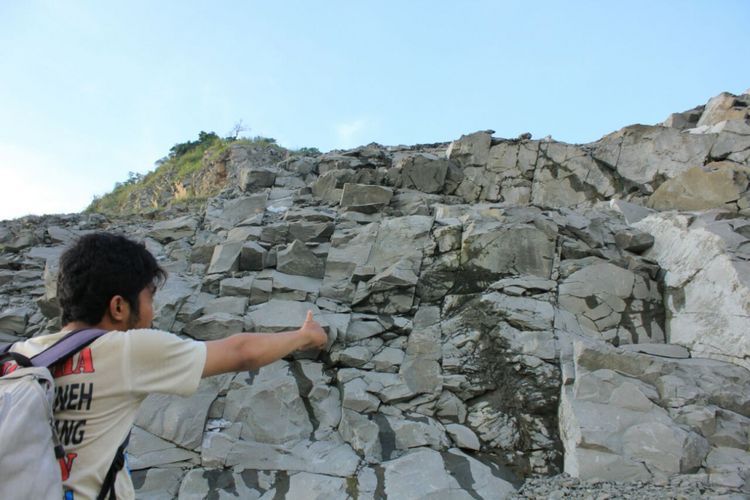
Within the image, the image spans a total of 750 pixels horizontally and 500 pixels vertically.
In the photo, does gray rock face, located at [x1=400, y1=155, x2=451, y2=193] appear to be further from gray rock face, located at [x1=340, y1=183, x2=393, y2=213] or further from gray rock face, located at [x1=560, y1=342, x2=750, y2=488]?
gray rock face, located at [x1=560, y1=342, x2=750, y2=488]

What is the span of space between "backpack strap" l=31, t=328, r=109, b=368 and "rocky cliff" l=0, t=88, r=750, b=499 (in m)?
3.43

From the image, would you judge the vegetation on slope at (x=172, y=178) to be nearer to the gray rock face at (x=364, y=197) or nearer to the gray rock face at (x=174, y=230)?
the gray rock face at (x=174, y=230)

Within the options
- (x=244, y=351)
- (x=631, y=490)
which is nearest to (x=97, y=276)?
(x=244, y=351)

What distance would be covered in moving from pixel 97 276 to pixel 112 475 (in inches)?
27.2

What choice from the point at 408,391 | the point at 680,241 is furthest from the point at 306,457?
A: the point at 680,241

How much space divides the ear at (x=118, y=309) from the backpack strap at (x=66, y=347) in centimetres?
13

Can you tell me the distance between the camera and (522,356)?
225 inches

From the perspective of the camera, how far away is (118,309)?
6.07ft

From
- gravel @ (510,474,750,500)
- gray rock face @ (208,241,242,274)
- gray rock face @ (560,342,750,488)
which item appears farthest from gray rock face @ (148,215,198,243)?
gravel @ (510,474,750,500)

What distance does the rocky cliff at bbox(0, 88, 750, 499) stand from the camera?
4688 mm

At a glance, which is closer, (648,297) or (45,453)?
(45,453)

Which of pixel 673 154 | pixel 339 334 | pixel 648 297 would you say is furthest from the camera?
pixel 673 154

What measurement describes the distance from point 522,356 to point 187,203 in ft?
33.1

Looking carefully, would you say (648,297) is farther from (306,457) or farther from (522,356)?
(306,457)
